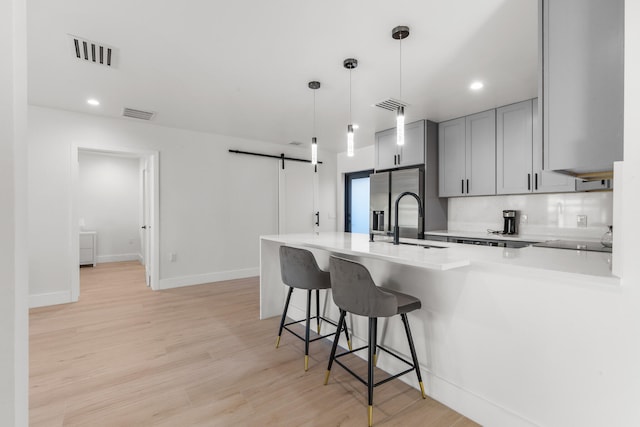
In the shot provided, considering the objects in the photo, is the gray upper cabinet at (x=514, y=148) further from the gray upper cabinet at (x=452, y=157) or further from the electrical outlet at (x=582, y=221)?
the electrical outlet at (x=582, y=221)

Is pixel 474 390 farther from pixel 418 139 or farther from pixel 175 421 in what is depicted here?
pixel 418 139

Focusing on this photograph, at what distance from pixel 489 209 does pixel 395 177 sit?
4.41 feet

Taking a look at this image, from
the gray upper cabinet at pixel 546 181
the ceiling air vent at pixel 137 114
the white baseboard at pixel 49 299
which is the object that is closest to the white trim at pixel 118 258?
the white baseboard at pixel 49 299

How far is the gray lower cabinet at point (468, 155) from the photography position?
386 cm

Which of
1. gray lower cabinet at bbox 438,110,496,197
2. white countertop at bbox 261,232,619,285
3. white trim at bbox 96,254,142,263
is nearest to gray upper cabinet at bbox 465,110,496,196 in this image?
gray lower cabinet at bbox 438,110,496,197

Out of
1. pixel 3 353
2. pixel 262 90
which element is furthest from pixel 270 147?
pixel 3 353

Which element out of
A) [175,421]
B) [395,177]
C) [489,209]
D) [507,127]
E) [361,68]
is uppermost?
[361,68]

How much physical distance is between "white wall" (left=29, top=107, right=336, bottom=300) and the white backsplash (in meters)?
2.93

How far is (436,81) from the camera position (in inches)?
119

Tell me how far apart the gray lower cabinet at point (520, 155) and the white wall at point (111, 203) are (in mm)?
7186

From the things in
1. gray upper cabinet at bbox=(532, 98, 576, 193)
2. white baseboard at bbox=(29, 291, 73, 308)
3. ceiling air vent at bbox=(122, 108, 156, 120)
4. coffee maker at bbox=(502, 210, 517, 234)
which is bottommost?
white baseboard at bbox=(29, 291, 73, 308)

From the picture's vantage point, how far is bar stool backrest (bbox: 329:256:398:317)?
5.81 feet

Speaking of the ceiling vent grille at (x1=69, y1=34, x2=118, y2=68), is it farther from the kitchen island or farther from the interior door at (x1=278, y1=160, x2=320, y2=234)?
the interior door at (x1=278, y1=160, x2=320, y2=234)

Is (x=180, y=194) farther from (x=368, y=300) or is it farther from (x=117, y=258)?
(x=368, y=300)
